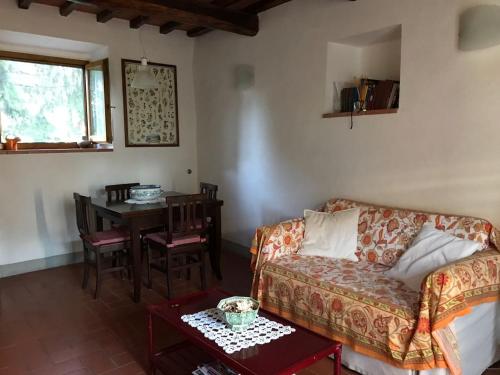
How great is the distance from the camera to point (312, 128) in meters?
3.48

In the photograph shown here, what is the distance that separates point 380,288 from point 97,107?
11.9 feet

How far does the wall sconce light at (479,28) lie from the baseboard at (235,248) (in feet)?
9.18

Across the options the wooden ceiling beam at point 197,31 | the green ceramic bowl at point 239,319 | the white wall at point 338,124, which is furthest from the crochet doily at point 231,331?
the wooden ceiling beam at point 197,31

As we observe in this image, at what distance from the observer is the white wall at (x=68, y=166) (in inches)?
149

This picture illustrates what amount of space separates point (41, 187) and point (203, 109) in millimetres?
1991

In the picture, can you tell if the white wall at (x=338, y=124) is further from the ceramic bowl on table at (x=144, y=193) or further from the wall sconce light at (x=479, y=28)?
the ceramic bowl on table at (x=144, y=193)

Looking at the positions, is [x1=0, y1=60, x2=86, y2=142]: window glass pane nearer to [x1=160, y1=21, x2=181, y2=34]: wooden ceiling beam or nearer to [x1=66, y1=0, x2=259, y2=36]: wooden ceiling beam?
[x1=160, y1=21, x2=181, y2=34]: wooden ceiling beam

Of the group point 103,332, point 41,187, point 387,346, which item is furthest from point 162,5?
point 387,346

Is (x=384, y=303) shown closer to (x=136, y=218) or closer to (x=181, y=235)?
(x=181, y=235)

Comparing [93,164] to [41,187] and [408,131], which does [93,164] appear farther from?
[408,131]

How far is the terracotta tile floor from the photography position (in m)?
2.30

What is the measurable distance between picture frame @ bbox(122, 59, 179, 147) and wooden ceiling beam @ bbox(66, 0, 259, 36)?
104cm

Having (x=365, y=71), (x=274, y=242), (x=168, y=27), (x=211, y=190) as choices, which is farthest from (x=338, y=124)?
(x=168, y=27)

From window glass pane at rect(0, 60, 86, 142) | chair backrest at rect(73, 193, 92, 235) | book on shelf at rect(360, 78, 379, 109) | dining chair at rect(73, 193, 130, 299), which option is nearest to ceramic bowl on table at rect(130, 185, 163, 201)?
dining chair at rect(73, 193, 130, 299)
